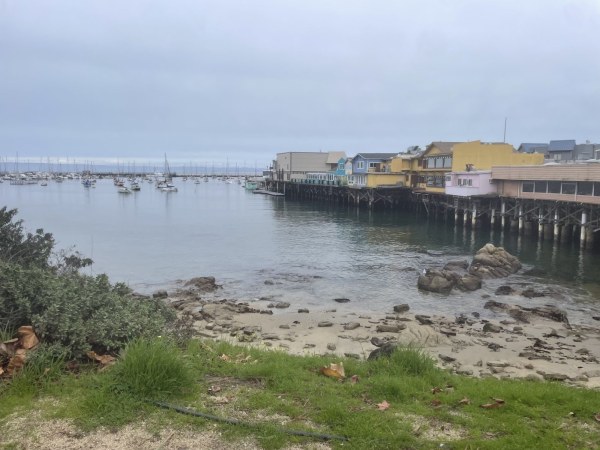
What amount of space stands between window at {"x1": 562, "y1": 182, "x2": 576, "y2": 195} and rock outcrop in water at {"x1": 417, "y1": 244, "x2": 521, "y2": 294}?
1192cm

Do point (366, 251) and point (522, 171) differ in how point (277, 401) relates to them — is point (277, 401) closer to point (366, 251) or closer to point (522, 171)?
point (366, 251)

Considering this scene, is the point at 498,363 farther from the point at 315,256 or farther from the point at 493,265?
the point at 315,256

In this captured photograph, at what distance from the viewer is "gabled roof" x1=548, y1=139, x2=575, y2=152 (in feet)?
215

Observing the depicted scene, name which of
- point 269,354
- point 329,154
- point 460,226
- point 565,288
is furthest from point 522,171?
point 329,154

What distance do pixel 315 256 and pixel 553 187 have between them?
2147 centimetres

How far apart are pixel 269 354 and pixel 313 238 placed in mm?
35321

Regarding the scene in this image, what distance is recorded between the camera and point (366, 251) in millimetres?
37281

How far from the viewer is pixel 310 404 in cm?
639

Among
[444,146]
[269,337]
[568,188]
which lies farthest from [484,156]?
[269,337]

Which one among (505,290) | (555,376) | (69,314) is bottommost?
(505,290)

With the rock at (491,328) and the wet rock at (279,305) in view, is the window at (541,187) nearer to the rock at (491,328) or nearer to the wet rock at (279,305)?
the rock at (491,328)

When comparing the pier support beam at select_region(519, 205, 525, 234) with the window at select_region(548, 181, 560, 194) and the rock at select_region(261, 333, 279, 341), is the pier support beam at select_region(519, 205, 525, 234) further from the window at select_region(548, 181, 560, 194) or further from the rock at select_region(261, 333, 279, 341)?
the rock at select_region(261, 333, 279, 341)

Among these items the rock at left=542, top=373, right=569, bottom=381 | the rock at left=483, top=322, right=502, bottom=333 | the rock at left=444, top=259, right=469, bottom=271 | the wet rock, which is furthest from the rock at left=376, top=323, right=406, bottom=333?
the rock at left=444, top=259, right=469, bottom=271

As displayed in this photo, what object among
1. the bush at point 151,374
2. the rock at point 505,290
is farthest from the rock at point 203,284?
the bush at point 151,374
